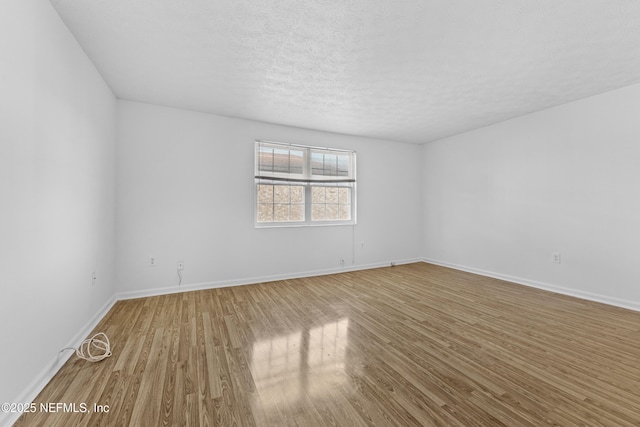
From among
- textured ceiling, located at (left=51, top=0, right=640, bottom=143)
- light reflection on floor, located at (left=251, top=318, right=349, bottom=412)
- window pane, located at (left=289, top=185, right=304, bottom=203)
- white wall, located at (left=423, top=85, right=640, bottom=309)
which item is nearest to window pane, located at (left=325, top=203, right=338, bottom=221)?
window pane, located at (left=289, top=185, right=304, bottom=203)

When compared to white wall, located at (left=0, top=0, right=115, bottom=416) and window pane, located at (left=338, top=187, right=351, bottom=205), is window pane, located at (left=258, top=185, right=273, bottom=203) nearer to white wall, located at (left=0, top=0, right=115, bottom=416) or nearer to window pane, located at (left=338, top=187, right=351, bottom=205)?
window pane, located at (left=338, top=187, right=351, bottom=205)

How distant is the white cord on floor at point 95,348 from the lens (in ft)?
6.31

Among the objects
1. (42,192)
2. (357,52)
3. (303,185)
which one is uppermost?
(357,52)

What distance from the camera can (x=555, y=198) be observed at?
3.63 metres

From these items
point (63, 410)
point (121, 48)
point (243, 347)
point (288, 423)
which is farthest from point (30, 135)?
point (288, 423)

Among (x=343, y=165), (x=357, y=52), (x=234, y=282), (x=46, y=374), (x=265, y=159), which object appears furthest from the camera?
(x=343, y=165)

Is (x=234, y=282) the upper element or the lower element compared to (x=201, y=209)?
lower

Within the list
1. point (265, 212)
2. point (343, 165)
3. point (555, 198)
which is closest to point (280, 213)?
point (265, 212)

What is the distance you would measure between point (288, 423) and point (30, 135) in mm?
2354

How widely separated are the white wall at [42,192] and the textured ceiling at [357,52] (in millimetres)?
412

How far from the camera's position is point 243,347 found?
6.92 ft

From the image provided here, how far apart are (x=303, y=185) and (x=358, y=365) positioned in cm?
316

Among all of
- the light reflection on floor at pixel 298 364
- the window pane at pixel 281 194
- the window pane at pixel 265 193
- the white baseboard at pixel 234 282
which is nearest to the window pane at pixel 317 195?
the window pane at pixel 281 194

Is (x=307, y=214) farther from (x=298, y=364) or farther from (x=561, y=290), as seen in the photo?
(x=561, y=290)
